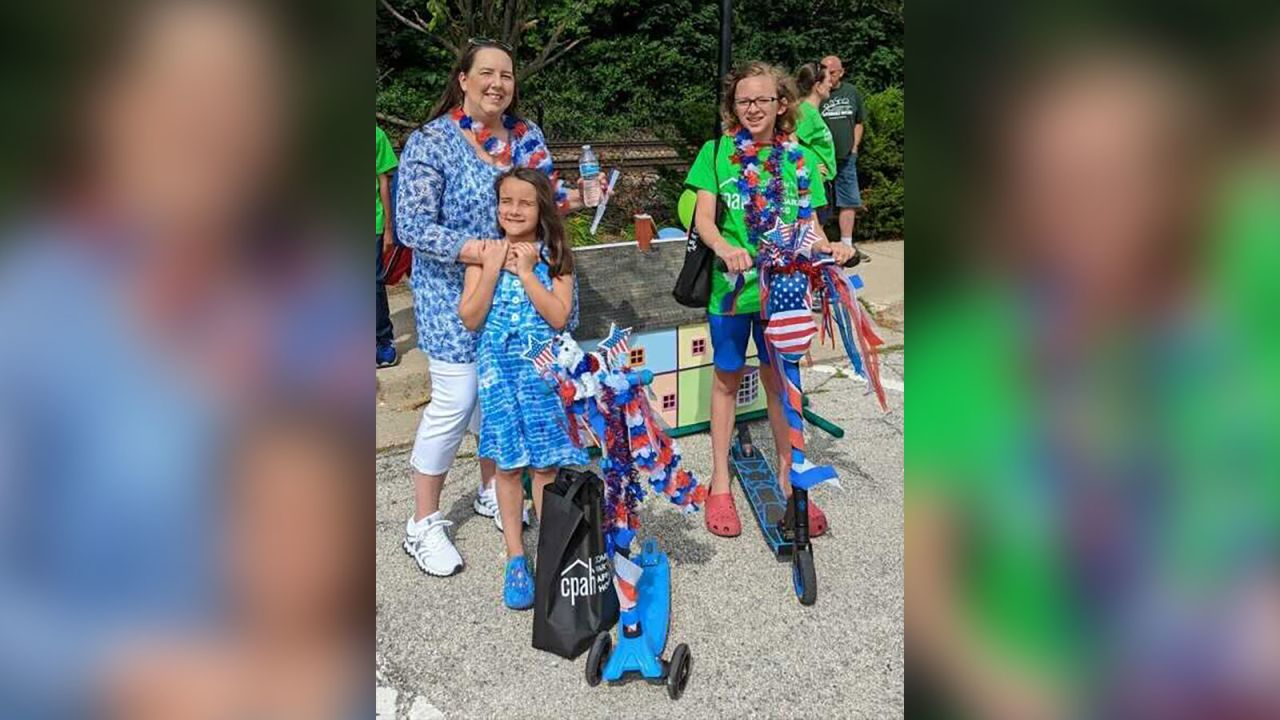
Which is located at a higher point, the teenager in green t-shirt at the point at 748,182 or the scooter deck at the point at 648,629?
the teenager in green t-shirt at the point at 748,182

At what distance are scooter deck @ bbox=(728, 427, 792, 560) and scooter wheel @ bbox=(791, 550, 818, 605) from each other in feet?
0.66

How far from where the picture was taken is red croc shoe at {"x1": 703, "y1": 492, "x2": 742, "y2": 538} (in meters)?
3.73

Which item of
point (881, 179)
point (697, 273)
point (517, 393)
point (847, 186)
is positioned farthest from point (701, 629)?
point (881, 179)

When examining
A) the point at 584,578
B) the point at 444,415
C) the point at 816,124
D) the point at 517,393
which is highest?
the point at 816,124

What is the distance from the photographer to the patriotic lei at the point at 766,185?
3.28 meters

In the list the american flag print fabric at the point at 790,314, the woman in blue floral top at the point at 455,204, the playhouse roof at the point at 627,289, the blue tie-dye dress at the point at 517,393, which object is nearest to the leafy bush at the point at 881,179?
the playhouse roof at the point at 627,289

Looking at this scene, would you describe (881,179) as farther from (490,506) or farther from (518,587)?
(518,587)

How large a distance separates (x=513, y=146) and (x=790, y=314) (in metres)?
1.14

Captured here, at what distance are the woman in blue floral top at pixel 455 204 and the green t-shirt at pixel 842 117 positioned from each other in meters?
4.91

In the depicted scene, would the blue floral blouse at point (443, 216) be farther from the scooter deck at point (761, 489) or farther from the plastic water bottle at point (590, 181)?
the scooter deck at point (761, 489)
